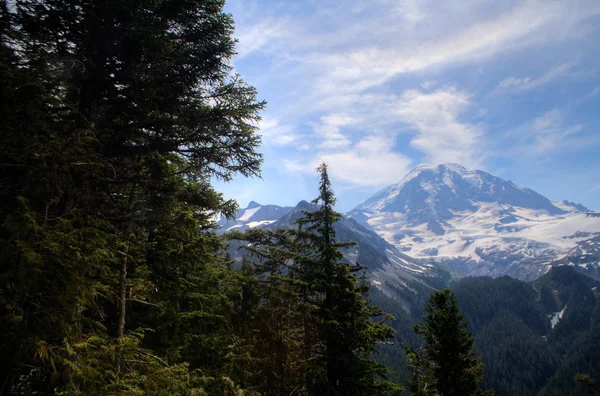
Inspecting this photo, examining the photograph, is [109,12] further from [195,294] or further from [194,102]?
[195,294]

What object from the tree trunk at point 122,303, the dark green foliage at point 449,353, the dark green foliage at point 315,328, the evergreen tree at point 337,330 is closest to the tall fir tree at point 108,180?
the tree trunk at point 122,303

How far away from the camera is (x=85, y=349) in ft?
15.5

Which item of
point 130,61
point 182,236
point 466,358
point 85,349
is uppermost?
point 130,61

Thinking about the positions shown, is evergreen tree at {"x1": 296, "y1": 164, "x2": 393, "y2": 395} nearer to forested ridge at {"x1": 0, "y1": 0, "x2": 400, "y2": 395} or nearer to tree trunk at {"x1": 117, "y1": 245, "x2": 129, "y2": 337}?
forested ridge at {"x1": 0, "y1": 0, "x2": 400, "y2": 395}

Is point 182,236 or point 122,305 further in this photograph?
point 182,236

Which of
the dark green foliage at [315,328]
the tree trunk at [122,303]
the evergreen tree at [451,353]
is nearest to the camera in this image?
the tree trunk at [122,303]

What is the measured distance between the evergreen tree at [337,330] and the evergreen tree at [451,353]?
17.4 feet

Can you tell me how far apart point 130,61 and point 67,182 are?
4323 mm

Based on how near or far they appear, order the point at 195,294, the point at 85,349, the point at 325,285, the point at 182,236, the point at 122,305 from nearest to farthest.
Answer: the point at 85,349 → the point at 122,305 → the point at 182,236 → the point at 195,294 → the point at 325,285

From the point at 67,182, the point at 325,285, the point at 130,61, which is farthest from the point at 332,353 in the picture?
the point at 130,61

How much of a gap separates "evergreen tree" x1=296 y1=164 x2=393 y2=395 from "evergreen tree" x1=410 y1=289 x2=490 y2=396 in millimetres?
5290

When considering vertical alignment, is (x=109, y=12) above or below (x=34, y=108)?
above

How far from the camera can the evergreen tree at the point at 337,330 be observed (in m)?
12.5

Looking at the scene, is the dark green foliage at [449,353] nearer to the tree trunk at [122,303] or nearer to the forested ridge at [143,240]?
the forested ridge at [143,240]
